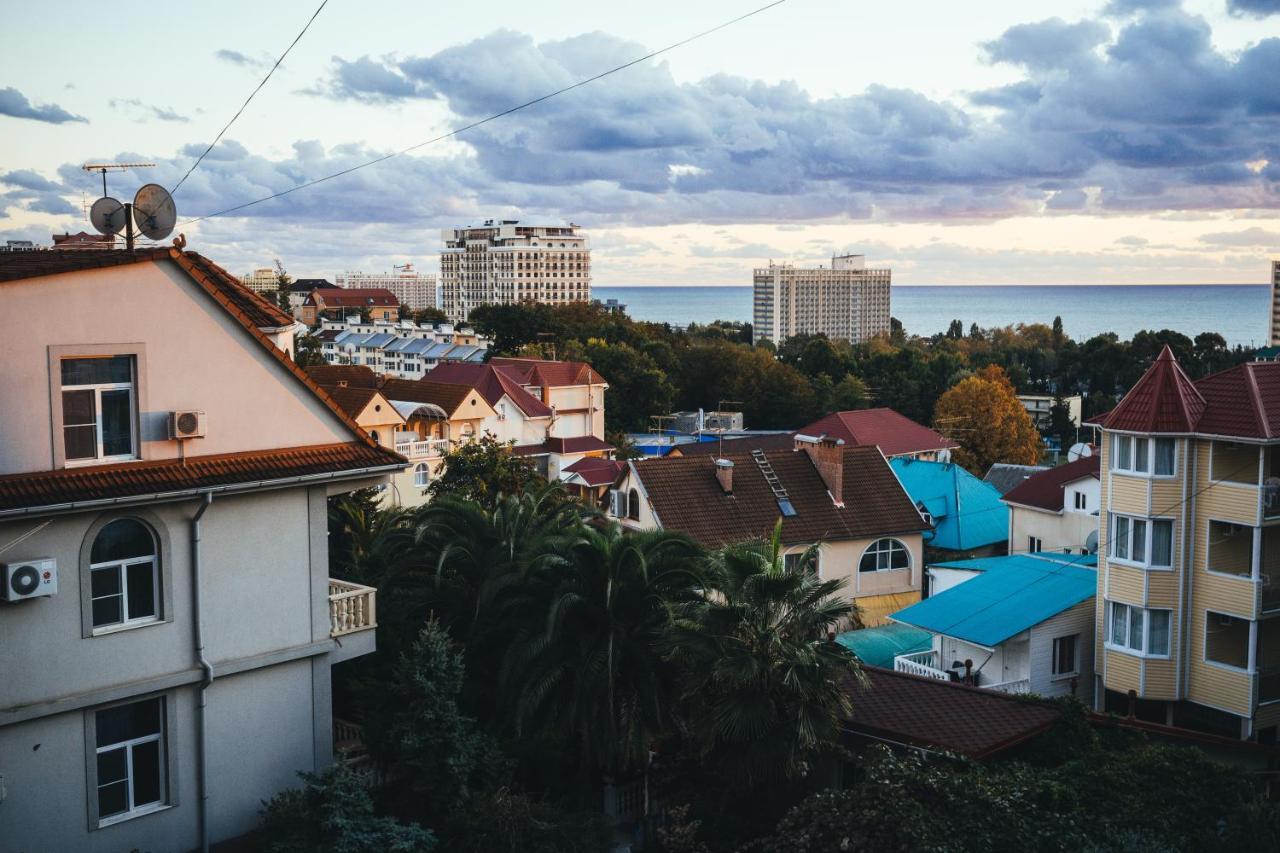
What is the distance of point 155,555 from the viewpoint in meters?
12.8

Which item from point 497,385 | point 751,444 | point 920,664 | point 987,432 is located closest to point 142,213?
point 920,664

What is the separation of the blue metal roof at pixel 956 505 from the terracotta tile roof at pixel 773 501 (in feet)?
17.5

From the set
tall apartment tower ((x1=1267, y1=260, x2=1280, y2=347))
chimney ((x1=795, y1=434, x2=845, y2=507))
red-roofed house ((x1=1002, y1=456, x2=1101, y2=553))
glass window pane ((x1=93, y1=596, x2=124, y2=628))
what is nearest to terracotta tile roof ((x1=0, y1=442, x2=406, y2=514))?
glass window pane ((x1=93, y1=596, x2=124, y2=628))

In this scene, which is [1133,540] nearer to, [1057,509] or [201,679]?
[1057,509]

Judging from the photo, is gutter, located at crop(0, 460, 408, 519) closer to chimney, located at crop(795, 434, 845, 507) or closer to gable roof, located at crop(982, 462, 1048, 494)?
chimney, located at crop(795, 434, 845, 507)

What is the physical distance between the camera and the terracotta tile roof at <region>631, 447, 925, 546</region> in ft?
99.9

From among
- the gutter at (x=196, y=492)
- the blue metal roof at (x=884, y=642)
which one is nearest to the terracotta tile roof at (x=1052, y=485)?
the blue metal roof at (x=884, y=642)

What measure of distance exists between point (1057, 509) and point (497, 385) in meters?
30.7

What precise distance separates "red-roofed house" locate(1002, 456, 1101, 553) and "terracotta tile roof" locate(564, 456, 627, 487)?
1795 cm

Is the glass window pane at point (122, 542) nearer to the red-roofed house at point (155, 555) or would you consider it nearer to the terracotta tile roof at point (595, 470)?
the red-roofed house at point (155, 555)

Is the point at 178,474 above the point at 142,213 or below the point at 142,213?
below

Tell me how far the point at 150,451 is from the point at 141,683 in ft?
8.30

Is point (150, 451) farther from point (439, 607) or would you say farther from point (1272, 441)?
point (1272, 441)

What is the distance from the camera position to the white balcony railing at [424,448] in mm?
47344
